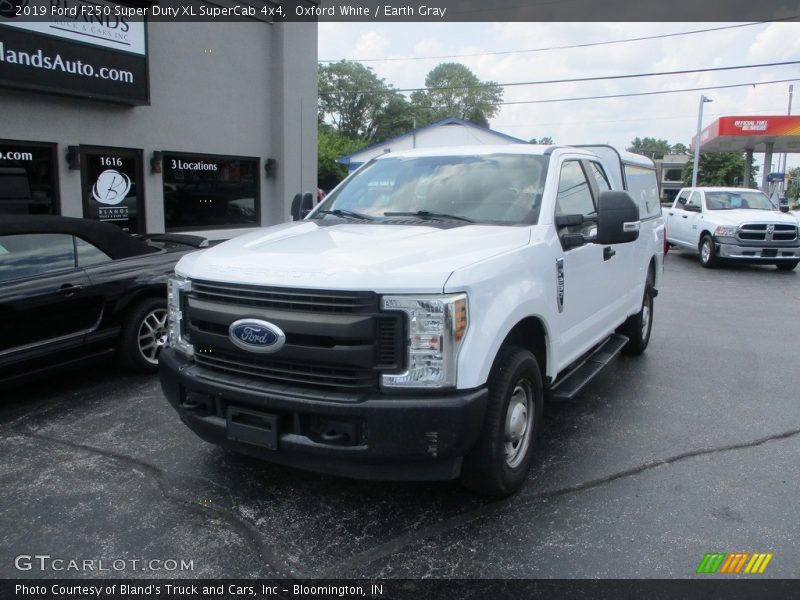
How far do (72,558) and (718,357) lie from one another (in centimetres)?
618

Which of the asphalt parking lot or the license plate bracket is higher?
the license plate bracket

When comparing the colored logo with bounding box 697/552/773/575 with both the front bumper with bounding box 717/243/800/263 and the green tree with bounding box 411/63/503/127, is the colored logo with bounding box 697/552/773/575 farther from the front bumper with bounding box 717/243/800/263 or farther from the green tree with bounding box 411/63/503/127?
the green tree with bounding box 411/63/503/127

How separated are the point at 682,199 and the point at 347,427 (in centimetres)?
1637

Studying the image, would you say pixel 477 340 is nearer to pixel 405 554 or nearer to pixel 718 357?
pixel 405 554

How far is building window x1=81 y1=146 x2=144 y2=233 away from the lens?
9.92m

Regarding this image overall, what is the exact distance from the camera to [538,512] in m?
3.45

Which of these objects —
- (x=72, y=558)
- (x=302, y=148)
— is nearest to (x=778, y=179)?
(x=302, y=148)

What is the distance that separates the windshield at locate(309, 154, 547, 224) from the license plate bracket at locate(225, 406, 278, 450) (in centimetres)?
165

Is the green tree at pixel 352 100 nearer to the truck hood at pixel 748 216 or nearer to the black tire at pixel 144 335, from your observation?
the truck hood at pixel 748 216

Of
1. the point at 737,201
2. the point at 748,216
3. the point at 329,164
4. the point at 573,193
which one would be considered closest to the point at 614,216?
the point at 573,193

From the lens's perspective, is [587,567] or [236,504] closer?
[587,567]

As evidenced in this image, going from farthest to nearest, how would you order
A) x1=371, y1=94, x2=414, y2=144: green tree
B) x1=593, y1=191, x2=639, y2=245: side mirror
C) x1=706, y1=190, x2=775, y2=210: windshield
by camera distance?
x1=371, y1=94, x2=414, y2=144: green tree < x1=706, y1=190, x2=775, y2=210: windshield < x1=593, y1=191, x2=639, y2=245: side mirror

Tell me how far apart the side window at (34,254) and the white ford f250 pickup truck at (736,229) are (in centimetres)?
1323

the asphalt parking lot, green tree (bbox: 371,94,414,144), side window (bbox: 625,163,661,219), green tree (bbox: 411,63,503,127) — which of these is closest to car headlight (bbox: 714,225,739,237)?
side window (bbox: 625,163,661,219)
